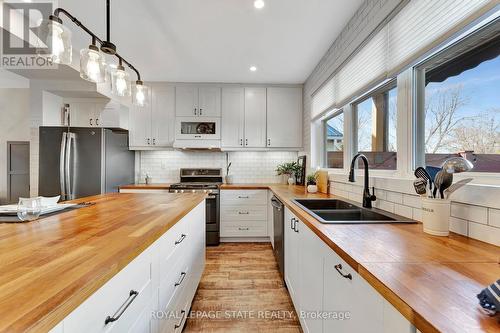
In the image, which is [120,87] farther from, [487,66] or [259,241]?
[259,241]

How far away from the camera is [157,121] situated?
3822 millimetres

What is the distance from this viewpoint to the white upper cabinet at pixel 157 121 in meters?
3.81

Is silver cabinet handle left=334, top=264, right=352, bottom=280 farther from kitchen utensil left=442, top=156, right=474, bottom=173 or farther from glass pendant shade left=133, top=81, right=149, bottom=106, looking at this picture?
glass pendant shade left=133, top=81, right=149, bottom=106

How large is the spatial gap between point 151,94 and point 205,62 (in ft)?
4.19

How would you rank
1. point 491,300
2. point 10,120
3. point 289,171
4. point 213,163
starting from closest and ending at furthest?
1. point 491,300
2. point 10,120
3. point 289,171
4. point 213,163

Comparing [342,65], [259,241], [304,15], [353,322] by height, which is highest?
[304,15]

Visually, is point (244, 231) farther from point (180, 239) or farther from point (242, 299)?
point (180, 239)

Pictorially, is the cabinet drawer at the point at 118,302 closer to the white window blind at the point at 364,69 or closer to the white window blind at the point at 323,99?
the white window blind at the point at 364,69

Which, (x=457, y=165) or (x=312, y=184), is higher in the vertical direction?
(x=457, y=165)

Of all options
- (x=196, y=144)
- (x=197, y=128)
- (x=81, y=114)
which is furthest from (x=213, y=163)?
(x=81, y=114)

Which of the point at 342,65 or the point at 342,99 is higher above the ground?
the point at 342,65

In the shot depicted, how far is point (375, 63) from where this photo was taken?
175 centimetres

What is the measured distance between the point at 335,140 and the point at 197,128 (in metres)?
2.19

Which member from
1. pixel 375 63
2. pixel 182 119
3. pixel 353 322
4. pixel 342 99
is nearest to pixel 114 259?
pixel 353 322
